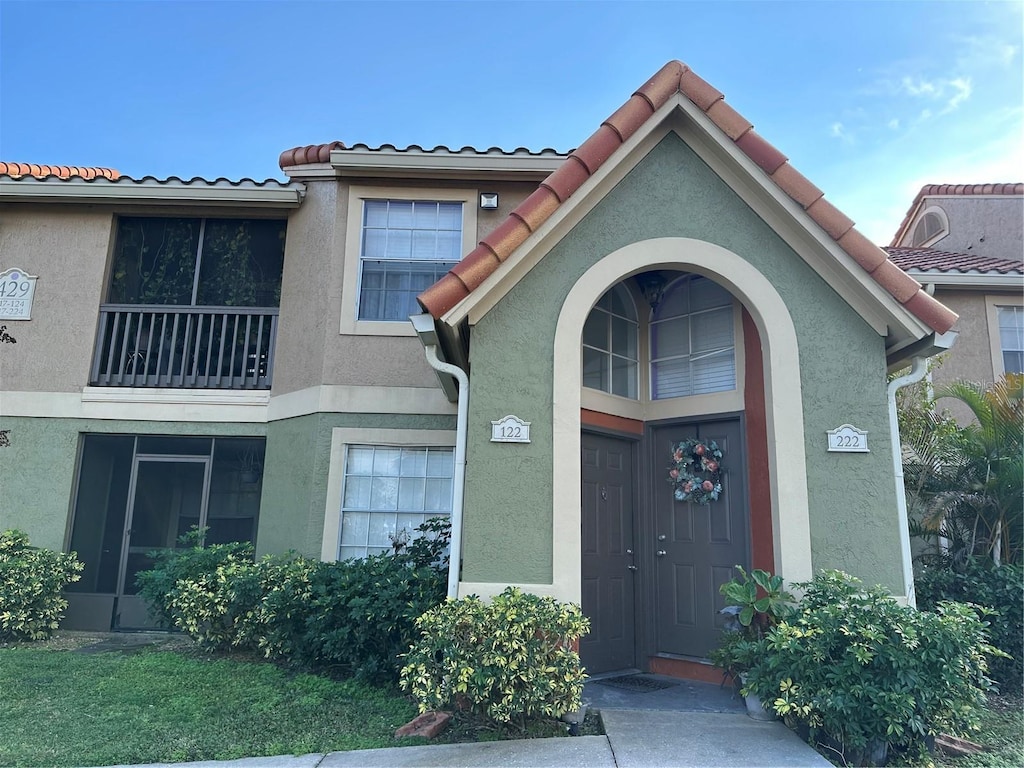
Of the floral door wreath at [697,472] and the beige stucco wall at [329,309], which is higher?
the beige stucco wall at [329,309]

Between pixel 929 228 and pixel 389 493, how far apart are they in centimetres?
1193

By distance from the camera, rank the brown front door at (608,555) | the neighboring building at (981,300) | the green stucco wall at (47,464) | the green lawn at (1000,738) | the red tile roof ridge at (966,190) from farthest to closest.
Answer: the red tile roof ridge at (966,190), the neighboring building at (981,300), the green stucco wall at (47,464), the brown front door at (608,555), the green lawn at (1000,738)

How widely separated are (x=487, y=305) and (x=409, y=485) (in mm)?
3617

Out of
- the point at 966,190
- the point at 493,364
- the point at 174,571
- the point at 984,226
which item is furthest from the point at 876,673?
the point at 966,190

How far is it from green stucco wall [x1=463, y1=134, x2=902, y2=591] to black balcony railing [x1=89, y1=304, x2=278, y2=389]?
520cm

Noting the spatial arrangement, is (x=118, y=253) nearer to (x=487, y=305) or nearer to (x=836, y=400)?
(x=487, y=305)

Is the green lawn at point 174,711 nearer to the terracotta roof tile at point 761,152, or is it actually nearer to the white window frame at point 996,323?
the terracotta roof tile at point 761,152

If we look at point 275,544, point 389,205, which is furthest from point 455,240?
point 275,544

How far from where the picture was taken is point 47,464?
9633 millimetres

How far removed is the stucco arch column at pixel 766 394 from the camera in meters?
5.54

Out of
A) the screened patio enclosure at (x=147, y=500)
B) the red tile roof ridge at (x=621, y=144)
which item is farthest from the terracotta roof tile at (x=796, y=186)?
the screened patio enclosure at (x=147, y=500)

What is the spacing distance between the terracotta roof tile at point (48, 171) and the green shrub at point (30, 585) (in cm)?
520

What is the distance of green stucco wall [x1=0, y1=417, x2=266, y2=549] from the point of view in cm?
945

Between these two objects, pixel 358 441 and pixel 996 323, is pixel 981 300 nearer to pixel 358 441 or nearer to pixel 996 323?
pixel 996 323
